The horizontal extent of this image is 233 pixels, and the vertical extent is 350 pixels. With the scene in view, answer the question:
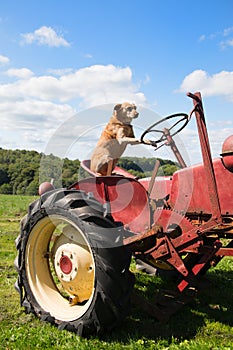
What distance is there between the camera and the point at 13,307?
14.7 ft

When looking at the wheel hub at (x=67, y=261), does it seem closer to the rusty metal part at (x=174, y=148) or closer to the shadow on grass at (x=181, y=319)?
the shadow on grass at (x=181, y=319)

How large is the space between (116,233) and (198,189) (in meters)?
0.92

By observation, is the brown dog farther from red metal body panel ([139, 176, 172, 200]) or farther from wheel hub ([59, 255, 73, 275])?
wheel hub ([59, 255, 73, 275])

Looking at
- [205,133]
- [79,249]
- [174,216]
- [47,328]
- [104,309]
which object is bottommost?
[47,328]

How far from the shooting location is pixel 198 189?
391cm

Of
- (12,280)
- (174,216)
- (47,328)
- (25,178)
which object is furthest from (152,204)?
(25,178)

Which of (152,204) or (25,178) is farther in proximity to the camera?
(25,178)

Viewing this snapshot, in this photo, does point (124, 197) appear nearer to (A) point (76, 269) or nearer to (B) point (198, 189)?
(B) point (198, 189)

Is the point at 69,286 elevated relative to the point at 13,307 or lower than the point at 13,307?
elevated

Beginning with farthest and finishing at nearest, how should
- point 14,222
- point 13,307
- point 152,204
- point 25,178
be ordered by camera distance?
point 25,178 < point 14,222 < point 13,307 < point 152,204

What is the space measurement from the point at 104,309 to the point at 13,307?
4.89 feet

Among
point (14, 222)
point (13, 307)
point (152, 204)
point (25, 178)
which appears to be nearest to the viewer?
point (152, 204)

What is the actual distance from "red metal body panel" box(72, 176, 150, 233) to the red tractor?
10 mm

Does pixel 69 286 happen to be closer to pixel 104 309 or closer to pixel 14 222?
pixel 104 309
